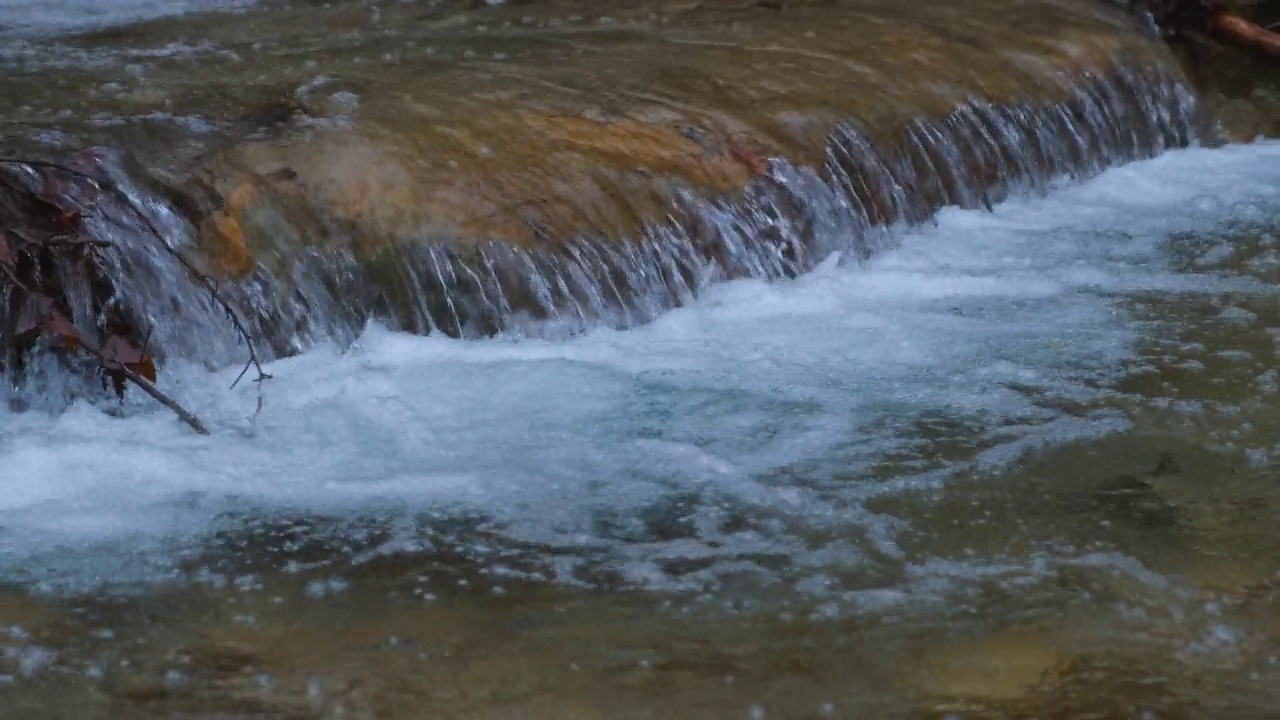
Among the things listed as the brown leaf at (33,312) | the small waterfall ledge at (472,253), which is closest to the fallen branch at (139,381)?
the brown leaf at (33,312)

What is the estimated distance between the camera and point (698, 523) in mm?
3160

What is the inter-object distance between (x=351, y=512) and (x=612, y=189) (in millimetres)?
1889

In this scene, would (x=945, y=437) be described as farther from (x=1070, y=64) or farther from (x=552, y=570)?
(x=1070, y=64)

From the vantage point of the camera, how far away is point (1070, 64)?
270 inches

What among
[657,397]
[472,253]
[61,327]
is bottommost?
[657,397]

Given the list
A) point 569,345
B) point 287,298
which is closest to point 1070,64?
point 569,345

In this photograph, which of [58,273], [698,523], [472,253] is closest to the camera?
[698,523]

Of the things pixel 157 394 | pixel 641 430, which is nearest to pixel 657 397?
pixel 641 430

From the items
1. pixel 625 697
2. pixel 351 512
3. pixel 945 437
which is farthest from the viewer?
pixel 945 437

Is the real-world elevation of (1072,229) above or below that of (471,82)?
below

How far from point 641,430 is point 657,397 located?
0.26m

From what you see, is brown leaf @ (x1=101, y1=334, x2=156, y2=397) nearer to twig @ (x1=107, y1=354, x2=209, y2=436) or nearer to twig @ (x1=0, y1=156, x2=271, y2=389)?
twig @ (x1=107, y1=354, x2=209, y2=436)

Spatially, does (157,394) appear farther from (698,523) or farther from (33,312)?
(698,523)

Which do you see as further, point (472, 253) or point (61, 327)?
point (472, 253)
